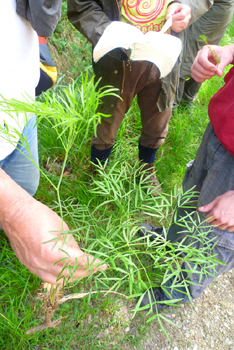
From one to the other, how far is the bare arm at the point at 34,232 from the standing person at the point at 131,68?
1.38 feet


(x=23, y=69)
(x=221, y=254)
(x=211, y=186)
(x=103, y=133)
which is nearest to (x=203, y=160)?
(x=211, y=186)

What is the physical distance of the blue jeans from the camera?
1.10 meters

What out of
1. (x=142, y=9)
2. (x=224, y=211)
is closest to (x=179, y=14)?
(x=142, y=9)

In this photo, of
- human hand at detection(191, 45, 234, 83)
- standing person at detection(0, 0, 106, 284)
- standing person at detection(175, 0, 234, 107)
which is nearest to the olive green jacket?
human hand at detection(191, 45, 234, 83)

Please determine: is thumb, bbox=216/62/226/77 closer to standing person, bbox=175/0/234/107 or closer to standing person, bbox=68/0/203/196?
standing person, bbox=68/0/203/196

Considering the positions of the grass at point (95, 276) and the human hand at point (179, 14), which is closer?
the grass at point (95, 276)

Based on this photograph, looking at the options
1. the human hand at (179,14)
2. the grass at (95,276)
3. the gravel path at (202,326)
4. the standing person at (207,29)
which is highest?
the human hand at (179,14)

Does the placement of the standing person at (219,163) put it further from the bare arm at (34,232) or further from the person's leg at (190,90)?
the person's leg at (190,90)

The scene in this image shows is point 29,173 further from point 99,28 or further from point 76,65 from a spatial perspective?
point 76,65

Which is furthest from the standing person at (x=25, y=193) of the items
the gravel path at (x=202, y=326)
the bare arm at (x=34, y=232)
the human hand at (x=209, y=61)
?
the gravel path at (x=202, y=326)

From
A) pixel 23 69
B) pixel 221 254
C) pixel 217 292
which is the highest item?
pixel 23 69

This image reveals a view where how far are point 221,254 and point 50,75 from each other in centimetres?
122

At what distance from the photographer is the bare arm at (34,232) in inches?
27.0

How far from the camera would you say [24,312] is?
1201mm
